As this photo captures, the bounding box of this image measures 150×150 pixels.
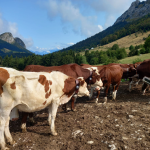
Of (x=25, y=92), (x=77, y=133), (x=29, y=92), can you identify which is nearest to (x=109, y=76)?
(x=77, y=133)

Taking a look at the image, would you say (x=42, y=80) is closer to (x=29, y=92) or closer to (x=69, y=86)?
(x=29, y=92)

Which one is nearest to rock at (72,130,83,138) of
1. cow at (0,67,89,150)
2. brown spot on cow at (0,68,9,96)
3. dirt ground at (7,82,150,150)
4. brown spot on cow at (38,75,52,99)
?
dirt ground at (7,82,150,150)

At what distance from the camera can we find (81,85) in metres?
6.15

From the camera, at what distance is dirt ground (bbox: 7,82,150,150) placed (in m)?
3.92

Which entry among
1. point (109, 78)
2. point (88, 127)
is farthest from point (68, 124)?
point (109, 78)

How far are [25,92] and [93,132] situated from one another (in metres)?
2.79

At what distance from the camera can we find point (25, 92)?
4035 millimetres

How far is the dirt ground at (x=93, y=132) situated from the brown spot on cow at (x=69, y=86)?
1.39 meters

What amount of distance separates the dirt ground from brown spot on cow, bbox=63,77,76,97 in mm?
1389

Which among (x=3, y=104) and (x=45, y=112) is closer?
(x=3, y=104)

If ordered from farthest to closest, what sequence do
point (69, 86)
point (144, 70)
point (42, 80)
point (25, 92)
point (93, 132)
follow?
point (144, 70) < point (69, 86) < point (93, 132) < point (42, 80) < point (25, 92)

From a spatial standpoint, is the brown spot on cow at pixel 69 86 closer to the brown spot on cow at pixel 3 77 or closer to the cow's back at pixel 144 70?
the brown spot on cow at pixel 3 77

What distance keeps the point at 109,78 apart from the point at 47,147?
6.62 meters

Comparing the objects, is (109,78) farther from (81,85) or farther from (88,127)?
(88,127)
